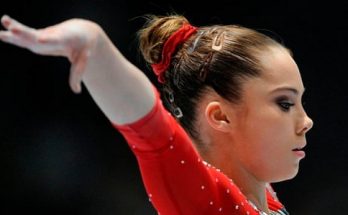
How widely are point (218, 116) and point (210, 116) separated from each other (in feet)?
0.04

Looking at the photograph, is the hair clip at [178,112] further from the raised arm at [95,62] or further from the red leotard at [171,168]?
the raised arm at [95,62]

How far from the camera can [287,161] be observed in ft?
3.14

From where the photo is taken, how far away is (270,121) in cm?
92

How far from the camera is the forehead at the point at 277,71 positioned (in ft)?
3.05

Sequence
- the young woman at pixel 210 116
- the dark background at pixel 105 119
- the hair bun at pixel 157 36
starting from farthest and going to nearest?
the dark background at pixel 105 119 → the hair bun at pixel 157 36 → the young woman at pixel 210 116

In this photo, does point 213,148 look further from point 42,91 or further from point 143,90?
point 42,91

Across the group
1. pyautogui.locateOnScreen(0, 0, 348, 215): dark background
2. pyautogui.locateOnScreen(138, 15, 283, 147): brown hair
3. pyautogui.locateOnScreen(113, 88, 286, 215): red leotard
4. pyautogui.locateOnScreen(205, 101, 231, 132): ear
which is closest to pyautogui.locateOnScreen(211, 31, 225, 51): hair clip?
pyautogui.locateOnScreen(138, 15, 283, 147): brown hair

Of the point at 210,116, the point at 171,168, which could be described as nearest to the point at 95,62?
the point at 171,168

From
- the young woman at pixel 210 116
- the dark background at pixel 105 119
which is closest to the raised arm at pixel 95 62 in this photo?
the young woman at pixel 210 116

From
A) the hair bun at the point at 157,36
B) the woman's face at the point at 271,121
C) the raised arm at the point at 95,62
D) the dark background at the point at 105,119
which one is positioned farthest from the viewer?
the dark background at the point at 105,119

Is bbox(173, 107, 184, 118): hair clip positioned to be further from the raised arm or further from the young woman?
the raised arm

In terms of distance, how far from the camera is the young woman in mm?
666

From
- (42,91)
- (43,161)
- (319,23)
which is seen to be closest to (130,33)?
(42,91)

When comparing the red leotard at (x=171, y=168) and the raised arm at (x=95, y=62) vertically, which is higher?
the raised arm at (x=95, y=62)
